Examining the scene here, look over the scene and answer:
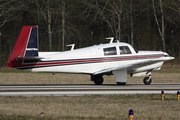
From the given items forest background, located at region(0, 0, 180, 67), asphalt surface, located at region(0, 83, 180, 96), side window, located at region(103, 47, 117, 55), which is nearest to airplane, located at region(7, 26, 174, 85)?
side window, located at region(103, 47, 117, 55)

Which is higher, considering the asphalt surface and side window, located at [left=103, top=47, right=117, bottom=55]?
side window, located at [left=103, top=47, right=117, bottom=55]

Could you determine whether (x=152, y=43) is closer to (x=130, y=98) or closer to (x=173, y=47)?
(x=173, y=47)

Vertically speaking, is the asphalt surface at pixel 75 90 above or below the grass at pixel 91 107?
above

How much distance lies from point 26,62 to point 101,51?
3994 mm

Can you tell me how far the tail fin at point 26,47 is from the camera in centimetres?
1532

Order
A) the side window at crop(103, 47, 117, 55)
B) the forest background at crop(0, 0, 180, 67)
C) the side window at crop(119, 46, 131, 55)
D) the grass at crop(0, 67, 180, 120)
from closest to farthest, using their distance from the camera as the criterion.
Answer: the grass at crop(0, 67, 180, 120) < the side window at crop(103, 47, 117, 55) < the side window at crop(119, 46, 131, 55) < the forest background at crop(0, 0, 180, 67)

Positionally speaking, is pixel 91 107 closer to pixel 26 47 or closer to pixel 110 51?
pixel 26 47

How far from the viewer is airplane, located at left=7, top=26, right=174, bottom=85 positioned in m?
15.4

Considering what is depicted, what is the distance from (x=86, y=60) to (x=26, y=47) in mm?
3173

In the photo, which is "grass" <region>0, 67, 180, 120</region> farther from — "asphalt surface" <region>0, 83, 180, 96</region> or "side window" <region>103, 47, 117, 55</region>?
"side window" <region>103, 47, 117, 55</region>

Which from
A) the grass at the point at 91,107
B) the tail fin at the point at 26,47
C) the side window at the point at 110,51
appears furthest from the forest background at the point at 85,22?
the grass at the point at 91,107

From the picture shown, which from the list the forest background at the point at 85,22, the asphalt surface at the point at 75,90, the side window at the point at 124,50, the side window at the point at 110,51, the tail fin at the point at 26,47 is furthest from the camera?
the forest background at the point at 85,22

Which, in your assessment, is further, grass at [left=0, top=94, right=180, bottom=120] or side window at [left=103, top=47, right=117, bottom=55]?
side window at [left=103, top=47, right=117, bottom=55]

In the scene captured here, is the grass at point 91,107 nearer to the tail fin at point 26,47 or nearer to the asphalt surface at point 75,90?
the asphalt surface at point 75,90
